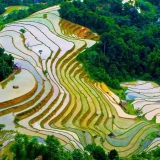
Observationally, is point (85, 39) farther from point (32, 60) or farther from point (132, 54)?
point (32, 60)

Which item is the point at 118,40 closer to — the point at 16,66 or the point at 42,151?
the point at 16,66

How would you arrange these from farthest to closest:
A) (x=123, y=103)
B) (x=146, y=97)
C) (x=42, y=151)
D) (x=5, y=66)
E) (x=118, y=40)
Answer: (x=118, y=40) → (x=146, y=97) → (x=123, y=103) → (x=5, y=66) → (x=42, y=151)

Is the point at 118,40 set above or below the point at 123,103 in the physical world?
above

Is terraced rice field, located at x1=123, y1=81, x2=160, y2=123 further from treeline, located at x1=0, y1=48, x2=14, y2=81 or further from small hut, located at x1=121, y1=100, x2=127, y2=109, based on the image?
treeline, located at x1=0, y1=48, x2=14, y2=81

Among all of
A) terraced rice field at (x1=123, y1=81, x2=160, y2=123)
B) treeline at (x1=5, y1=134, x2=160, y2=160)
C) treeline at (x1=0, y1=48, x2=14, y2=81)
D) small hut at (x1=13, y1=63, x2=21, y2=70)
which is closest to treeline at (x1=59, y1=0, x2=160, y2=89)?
terraced rice field at (x1=123, y1=81, x2=160, y2=123)

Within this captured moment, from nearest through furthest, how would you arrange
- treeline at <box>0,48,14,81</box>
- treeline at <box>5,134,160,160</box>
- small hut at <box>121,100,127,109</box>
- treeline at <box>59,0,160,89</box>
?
treeline at <box>5,134,160,160</box>, treeline at <box>0,48,14,81</box>, small hut at <box>121,100,127,109</box>, treeline at <box>59,0,160,89</box>

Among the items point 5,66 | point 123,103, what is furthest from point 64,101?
point 123,103

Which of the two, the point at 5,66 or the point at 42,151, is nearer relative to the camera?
the point at 42,151
